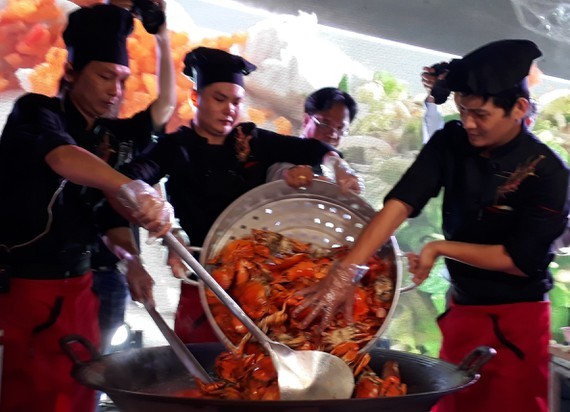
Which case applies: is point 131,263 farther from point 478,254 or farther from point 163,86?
point 478,254

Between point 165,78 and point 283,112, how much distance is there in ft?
2.97

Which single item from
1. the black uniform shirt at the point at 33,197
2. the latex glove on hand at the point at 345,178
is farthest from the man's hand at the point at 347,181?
the black uniform shirt at the point at 33,197

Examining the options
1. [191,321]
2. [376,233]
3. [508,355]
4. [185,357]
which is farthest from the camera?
[191,321]

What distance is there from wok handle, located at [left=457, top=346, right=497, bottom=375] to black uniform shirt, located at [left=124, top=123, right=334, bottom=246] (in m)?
0.92

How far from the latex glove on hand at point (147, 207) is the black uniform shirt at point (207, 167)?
1.62 ft

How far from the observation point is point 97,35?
7.05ft

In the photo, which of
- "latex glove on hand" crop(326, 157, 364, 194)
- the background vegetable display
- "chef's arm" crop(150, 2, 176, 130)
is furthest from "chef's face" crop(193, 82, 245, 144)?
the background vegetable display

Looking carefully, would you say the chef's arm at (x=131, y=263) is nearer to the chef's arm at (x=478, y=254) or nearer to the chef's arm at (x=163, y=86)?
the chef's arm at (x=163, y=86)

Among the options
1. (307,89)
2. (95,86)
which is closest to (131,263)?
(95,86)

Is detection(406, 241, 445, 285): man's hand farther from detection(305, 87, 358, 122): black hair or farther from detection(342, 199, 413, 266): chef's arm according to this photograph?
detection(305, 87, 358, 122): black hair

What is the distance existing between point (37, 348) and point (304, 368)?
849 mm

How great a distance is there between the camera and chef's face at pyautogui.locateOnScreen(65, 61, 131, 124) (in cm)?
216

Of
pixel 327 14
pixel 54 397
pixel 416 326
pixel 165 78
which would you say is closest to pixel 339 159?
pixel 165 78

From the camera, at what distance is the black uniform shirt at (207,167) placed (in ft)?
7.44
